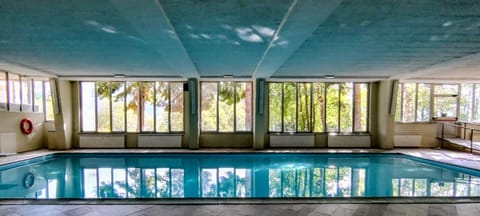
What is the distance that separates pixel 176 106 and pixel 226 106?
181 cm

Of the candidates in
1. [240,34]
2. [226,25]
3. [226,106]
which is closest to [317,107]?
[226,106]

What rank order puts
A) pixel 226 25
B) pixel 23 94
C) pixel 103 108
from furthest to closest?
pixel 103 108 → pixel 23 94 → pixel 226 25

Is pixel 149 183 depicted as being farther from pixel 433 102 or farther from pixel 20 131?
pixel 433 102

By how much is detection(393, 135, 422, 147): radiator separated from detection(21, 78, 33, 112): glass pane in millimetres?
12733

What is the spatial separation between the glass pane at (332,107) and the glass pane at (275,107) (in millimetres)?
1787

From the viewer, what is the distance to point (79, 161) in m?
7.92

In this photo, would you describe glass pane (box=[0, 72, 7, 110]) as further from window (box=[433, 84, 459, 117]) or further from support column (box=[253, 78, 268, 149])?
window (box=[433, 84, 459, 117])

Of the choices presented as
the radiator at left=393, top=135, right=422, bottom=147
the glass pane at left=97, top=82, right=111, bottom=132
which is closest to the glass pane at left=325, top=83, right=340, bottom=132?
the radiator at left=393, top=135, right=422, bottom=147

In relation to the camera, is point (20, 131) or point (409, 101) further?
point (409, 101)

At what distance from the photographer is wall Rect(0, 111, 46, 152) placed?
820 cm

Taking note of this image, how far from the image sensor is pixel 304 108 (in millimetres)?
10000

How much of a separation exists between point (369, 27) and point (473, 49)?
2.94 m

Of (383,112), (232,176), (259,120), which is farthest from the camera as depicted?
(383,112)

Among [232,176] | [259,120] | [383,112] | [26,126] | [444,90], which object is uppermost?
[444,90]
